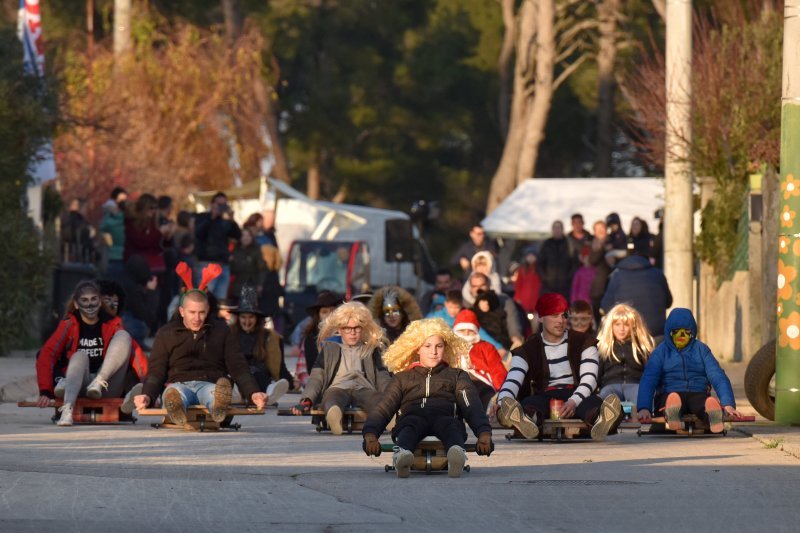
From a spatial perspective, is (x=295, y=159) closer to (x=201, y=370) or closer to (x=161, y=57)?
(x=161, y=57)

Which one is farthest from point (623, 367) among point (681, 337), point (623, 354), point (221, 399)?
point (221, 399)

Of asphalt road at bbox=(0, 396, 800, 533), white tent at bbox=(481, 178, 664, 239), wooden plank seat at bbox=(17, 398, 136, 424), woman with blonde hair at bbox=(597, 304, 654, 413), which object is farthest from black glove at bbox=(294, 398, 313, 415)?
white tent at bbox=(481, 178, 664, 239)

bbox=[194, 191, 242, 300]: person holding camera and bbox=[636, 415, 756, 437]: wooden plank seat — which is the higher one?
bbox=[194, 191, 242, 300]: person holding camera

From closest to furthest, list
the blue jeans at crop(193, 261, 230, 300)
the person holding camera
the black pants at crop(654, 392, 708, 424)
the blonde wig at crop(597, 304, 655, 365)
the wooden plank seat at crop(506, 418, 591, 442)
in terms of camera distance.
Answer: the wooden plank seat at crop(506, 418, 591, 442), the black pants at crop(654, 392, 708, 424), the blonde wig at crop(597, 304, 655, 365), the blue jeans at crop(193, 261, 230, 300), the person holding camera

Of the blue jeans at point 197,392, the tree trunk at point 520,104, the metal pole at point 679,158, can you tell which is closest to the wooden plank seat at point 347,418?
the blue jeans at point 197,392

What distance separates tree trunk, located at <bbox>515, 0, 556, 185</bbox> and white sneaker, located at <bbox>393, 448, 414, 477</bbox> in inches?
1577

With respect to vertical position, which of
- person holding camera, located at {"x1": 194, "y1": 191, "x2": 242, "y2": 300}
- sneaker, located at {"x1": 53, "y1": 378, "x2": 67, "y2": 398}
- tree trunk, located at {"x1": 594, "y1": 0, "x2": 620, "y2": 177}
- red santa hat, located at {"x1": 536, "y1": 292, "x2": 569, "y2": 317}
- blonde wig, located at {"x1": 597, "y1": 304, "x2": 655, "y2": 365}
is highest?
tree trunk, located at {"x1": 594, "y1": 0, "x2": 620, "y2": 177}

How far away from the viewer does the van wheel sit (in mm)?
16906

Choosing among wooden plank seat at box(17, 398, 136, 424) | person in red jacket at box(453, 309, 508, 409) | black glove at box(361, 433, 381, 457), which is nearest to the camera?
black glove at box(361, 433, 381, 457)

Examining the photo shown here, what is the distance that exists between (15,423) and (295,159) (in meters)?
55.0

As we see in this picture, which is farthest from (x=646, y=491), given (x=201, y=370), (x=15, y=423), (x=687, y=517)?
(x=15, y=423)

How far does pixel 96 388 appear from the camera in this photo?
1647cm

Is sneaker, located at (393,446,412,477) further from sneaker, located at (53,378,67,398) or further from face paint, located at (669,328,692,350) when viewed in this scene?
sneaker, located at (53,378,67,398)

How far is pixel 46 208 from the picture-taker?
98.1 ft
